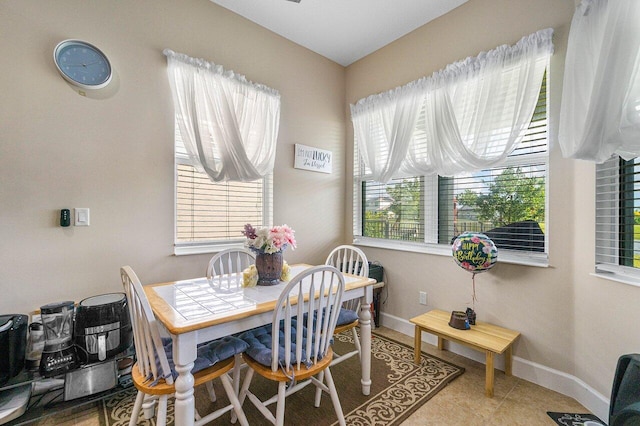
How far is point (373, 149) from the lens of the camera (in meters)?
3.14

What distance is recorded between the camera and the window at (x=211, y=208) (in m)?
2.39

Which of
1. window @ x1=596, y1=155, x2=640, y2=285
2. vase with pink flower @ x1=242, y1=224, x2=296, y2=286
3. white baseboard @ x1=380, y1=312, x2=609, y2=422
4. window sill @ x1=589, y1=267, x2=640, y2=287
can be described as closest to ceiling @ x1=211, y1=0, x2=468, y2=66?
window @ x1=596, y1=155, x2=640, y2=285

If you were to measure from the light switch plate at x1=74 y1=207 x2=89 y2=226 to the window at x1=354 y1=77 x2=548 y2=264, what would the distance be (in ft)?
8.44

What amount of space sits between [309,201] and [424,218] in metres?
1.24

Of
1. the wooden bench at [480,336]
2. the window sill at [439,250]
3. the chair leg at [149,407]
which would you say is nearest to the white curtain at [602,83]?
the window sill at [439,250]

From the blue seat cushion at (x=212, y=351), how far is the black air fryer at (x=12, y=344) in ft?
2.65

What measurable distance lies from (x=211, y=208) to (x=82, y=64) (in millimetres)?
1317

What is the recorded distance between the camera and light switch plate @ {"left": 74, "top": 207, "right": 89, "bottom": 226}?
1.91 metres

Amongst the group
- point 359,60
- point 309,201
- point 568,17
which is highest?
point 359,60

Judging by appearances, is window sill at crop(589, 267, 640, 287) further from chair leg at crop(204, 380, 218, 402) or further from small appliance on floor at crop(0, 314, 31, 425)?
small appliance on floor at crop(0, 314, 31, 425)

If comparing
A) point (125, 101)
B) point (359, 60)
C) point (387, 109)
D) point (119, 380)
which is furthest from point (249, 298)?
point (359, 60)

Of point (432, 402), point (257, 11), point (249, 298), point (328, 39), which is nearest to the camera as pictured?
point (249, 298)

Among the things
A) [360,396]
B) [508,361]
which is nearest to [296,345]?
[360,396]

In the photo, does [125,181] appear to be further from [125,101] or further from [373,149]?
[373,149]
